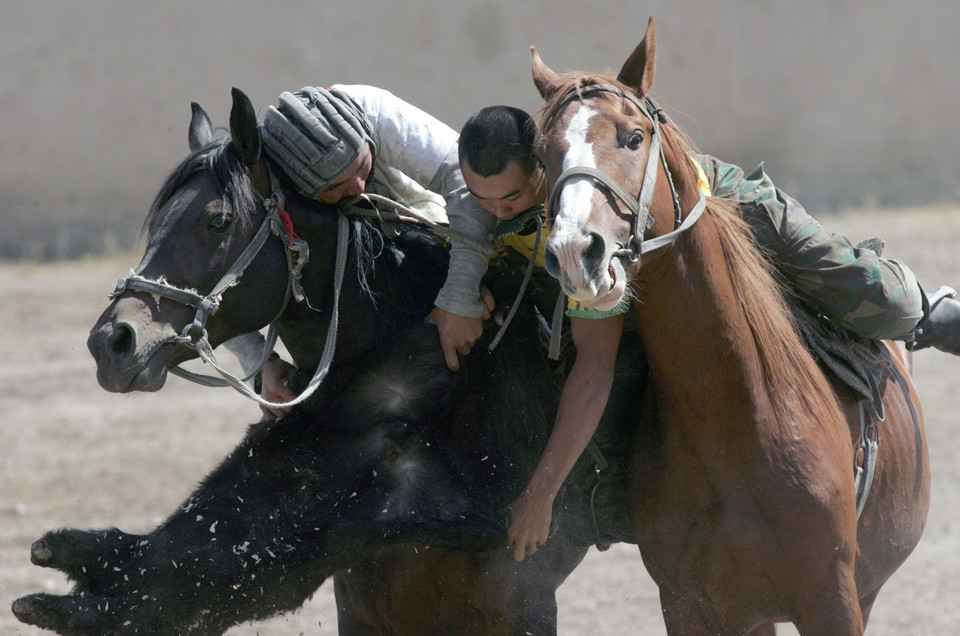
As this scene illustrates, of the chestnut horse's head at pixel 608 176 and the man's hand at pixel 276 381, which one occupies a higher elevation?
the chestnut horse's head at pixel 608 176

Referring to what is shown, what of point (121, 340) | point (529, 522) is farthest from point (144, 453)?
point (529, 522)

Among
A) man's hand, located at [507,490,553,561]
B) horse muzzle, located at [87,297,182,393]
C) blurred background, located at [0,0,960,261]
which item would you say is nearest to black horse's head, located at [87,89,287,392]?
horse muzzle, located at [87,297,182,393]

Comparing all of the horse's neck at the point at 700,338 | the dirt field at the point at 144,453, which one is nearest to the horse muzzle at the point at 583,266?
the horse's neck at the point at 700,338

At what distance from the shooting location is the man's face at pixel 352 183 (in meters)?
2.84

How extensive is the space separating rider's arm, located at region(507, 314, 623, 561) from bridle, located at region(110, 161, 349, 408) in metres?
0.66

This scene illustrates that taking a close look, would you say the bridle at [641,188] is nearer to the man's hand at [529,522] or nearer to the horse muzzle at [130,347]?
the man's hand at [529,522]

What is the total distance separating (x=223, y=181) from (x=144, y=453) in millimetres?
4535

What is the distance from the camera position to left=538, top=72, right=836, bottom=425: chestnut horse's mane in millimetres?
2553

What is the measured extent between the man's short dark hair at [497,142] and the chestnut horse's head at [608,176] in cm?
11

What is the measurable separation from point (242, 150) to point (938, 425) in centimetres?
569

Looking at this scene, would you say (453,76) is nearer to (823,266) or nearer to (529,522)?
(823,266)

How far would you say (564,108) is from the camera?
2428mm

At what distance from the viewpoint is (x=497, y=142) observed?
2.59 metres

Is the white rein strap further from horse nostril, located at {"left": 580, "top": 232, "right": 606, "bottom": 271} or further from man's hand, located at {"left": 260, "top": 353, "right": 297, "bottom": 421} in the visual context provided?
horse nostril, located at {"left": 580, "top": 232, "right": 606, "bottom": 271}
